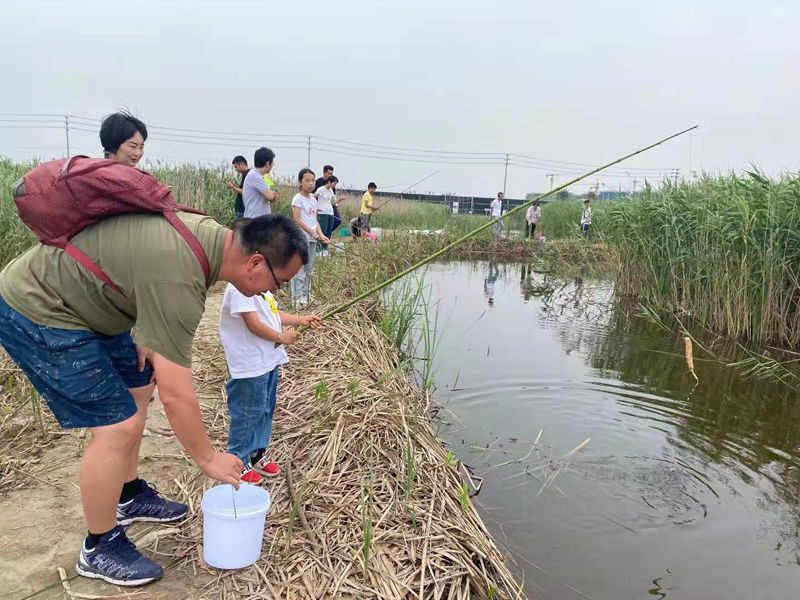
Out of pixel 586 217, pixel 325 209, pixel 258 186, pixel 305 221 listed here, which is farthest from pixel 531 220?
pixel 258 186

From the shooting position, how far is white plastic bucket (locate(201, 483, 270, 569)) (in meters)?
1.92

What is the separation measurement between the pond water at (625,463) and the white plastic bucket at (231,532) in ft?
4.74

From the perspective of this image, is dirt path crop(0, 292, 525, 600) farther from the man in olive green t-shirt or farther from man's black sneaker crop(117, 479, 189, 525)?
the man in olive green t-shirt

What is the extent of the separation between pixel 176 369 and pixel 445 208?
62.0ft

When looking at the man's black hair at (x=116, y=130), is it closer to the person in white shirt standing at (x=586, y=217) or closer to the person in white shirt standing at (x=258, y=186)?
the person in white shirt standing at (x=258, y=186)

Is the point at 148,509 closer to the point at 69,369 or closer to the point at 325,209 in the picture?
the point at 69,369

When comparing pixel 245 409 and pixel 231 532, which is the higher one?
pixel 245 409

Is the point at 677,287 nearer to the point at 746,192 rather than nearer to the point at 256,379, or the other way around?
the point at 746,192

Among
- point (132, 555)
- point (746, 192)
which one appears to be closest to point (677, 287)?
point (746, 192)

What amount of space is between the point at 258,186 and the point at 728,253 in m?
5.98

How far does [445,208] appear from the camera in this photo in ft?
65.5

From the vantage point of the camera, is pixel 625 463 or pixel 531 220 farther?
pixel 531 220

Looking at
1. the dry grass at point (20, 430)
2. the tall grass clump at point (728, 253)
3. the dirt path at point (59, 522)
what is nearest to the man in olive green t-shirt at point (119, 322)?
the dirt path at point (59, 522)

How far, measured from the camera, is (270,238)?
1.76 m
